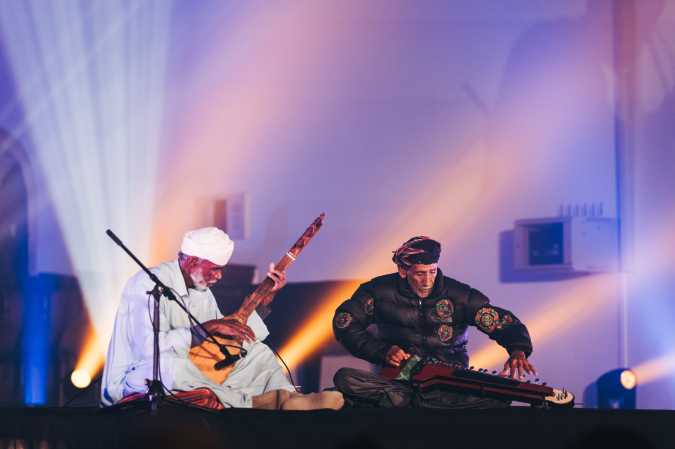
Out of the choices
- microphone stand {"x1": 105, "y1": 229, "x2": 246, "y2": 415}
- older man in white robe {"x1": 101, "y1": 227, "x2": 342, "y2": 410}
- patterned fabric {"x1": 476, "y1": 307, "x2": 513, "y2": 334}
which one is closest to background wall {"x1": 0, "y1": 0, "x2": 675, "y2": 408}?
patterned fabric {"x1": 476, "y1": 307, "x2": 513, "y2": 334}

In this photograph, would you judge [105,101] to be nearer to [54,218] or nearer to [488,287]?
[54,218]

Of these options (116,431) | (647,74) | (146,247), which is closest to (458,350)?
(116,431)

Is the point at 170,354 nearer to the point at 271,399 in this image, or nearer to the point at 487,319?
the point at 271,399

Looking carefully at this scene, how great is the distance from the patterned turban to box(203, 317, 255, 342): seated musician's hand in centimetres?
98

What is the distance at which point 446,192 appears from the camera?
9273 mm

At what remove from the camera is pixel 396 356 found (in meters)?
6.68

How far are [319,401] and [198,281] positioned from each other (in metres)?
1.11

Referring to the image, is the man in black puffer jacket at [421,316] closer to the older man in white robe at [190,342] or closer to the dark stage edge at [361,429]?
the older man in white robe at [190,342]

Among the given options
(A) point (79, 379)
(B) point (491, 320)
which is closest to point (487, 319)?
(B) point (491, 320)

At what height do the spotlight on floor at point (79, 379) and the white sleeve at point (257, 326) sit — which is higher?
the white sleeve at point (257, 326)

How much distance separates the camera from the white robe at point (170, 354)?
21.7ft

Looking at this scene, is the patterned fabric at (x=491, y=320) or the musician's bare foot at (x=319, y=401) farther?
the patterned fabric at (x=491, y=320)

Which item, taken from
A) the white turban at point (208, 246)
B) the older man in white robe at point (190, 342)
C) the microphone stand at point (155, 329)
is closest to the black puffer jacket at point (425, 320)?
the older man in white robe at point (190, 342)

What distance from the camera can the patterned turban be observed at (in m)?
7.01
